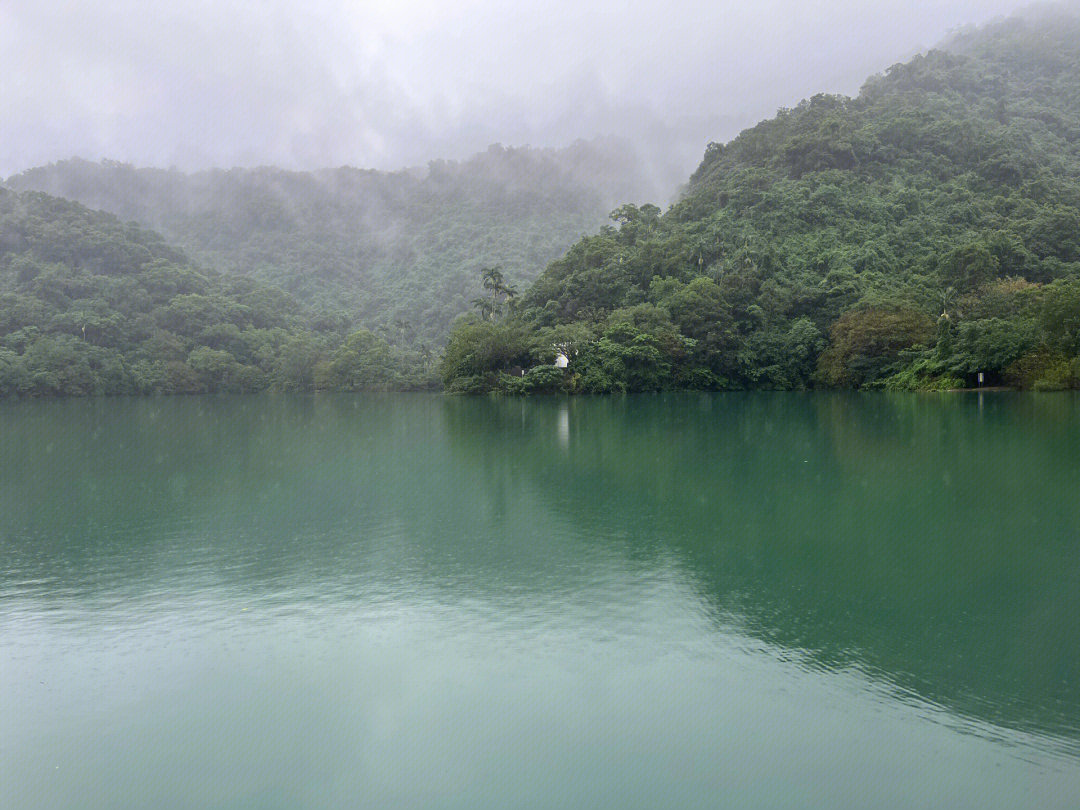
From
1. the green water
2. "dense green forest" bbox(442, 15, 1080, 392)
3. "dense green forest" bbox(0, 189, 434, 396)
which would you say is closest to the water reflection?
the green water

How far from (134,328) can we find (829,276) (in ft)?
185

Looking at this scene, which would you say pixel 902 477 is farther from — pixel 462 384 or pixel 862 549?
pixel 462 384

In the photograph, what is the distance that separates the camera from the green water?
3.86m

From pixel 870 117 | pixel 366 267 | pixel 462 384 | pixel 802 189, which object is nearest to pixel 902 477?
pixel 462 384

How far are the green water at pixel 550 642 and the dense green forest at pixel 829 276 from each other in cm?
3017

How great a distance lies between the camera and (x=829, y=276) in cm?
4931

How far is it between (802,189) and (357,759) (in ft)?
204

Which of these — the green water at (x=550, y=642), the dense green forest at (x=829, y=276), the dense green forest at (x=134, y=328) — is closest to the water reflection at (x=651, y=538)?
the green water at (x=550, y=642)

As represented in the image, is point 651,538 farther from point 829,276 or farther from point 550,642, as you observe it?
point 829,276

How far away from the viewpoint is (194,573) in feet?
24.6

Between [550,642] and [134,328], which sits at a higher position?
[134,328]

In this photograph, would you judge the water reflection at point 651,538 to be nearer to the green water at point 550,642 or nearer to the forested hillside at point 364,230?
the green water at point 550,642

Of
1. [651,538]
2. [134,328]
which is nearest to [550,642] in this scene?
[651,538]

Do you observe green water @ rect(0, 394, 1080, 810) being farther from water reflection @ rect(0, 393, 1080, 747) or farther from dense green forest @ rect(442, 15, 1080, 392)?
dense green forest @ rect(442, 15, 1080, 392)
